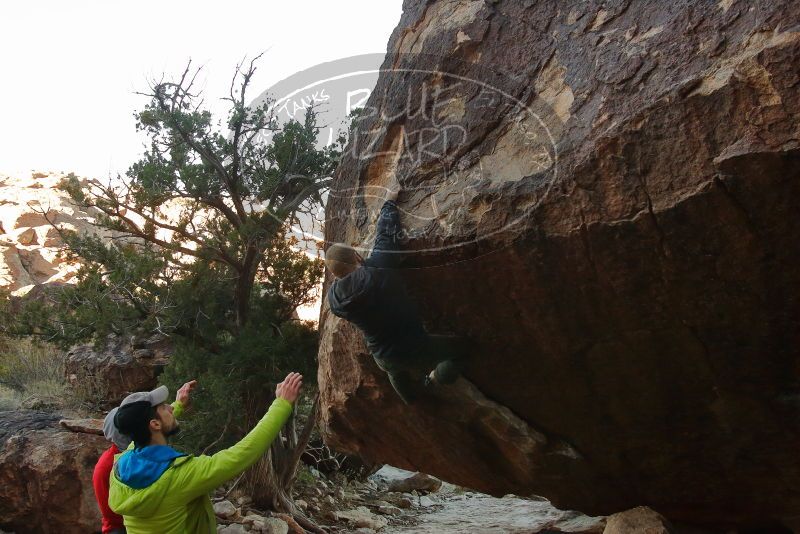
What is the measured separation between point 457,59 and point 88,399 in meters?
10.6

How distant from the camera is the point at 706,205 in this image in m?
3.51

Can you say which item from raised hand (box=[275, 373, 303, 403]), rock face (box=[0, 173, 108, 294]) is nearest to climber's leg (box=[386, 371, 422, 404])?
raised hand (box=[275, 373, 303, 403])

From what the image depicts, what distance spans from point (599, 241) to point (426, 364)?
1.56 metres

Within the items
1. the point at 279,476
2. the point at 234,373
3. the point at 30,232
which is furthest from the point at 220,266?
the point at 30,232

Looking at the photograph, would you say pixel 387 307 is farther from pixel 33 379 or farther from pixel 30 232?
pixel 30 232

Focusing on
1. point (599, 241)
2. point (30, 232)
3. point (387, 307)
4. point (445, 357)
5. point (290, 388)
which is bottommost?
point (290, 388)

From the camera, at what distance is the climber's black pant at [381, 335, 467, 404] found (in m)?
4.55

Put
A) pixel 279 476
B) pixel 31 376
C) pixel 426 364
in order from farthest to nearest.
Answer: pixel 31 376 → pixel 279 476 → pixel 426 364

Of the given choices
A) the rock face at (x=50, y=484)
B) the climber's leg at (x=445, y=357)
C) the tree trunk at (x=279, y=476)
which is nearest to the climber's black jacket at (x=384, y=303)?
the climber's leg at (x=445, y=357)

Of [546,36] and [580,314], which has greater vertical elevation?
[546,36]

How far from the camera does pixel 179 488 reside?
2834mm

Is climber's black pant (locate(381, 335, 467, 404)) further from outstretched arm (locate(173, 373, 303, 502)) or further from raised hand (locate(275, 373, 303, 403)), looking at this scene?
outstretched arm (locate(173, 373, 303, 502))

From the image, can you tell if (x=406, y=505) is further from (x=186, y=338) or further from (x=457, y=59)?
(x=457, y=59)

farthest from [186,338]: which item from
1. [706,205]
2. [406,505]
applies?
[706,205]
